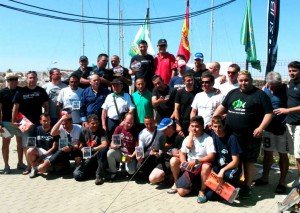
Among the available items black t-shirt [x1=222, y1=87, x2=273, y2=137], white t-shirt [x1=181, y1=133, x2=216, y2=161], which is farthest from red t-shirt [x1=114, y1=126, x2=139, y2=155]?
black t-shirt [x1=222, y1=87, x2=273, y2=137]

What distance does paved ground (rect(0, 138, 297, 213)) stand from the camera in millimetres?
4938

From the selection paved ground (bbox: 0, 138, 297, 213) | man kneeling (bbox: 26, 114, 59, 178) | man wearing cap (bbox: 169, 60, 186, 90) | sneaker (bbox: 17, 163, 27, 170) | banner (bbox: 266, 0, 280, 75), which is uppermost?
banner (bbox: 266, 0, 280, 75)

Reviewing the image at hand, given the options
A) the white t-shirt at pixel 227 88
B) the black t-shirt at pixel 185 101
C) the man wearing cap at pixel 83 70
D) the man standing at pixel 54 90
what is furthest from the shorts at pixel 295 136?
the man standing at pixel 54 90

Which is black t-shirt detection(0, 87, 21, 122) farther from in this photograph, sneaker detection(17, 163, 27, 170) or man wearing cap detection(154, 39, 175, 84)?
man wearing cap detection(154, 39, 175, 84)

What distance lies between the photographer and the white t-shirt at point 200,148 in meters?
5.30

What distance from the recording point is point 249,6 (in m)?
11.9

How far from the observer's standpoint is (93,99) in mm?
6910

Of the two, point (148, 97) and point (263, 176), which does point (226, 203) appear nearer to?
point (263, 176)

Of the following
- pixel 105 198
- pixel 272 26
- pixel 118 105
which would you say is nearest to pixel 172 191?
pixel 105 198

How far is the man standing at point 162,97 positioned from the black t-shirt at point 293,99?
7.04 ft

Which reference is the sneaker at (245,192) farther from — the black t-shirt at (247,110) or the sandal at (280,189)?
the black t-shirt at (247,110)

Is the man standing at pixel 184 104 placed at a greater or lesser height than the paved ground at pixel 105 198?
greater

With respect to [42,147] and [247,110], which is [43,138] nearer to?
[42,147]

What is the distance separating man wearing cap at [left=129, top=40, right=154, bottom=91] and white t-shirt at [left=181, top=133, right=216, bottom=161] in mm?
2448
